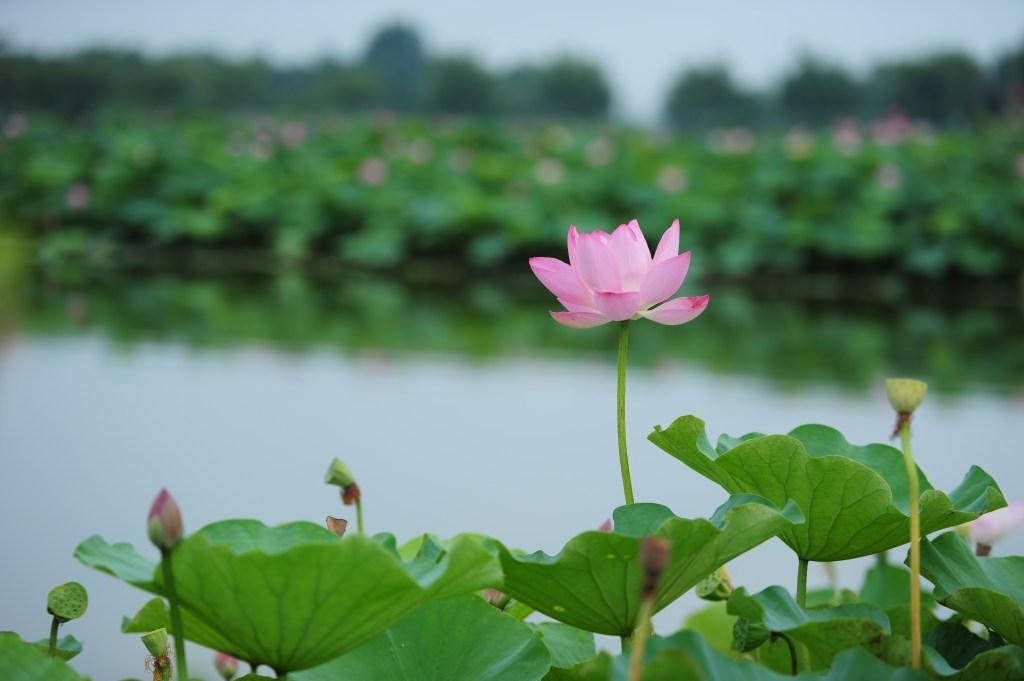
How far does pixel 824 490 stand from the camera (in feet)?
2.05

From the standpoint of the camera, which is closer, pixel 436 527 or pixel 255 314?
pixel 436 527

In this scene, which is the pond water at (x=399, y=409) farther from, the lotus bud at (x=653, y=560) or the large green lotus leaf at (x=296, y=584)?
the lotus bud at (x=653, y=560)

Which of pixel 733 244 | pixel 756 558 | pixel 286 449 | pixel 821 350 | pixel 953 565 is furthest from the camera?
pixel 733 244

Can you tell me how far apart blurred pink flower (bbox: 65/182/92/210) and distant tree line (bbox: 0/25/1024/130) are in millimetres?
2804

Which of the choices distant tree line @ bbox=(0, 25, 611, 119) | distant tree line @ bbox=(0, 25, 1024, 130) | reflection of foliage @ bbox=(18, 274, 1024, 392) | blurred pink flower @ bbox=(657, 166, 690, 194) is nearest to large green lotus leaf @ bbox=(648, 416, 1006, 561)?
reflection of foliage @ bbox=(18, 274, 1024, 392)

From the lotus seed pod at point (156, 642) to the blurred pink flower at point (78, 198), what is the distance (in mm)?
4589

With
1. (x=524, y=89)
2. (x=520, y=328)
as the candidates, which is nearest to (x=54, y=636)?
Answer: (x=520, y=328)

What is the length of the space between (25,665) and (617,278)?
0.34 metres

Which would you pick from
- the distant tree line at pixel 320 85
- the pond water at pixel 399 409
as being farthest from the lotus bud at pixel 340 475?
the distant tree line at pixel 320 85

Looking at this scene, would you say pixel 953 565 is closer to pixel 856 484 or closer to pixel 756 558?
pixel 856 484

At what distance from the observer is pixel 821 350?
2658 millimetres

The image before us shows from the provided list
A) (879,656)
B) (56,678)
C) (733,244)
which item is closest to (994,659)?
(879,656)

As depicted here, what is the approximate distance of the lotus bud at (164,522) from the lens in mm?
445

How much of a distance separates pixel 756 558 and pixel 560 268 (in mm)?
659
